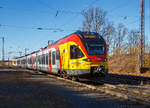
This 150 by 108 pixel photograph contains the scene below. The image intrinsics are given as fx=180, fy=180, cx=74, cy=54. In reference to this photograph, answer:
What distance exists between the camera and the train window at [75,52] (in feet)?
38.5

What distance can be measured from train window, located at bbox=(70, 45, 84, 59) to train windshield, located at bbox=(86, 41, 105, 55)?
2.05 ft

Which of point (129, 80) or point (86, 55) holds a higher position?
point (86, 55)

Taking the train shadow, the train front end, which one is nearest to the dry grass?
the train shadow

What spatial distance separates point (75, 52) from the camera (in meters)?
12.1

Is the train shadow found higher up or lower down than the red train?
lower down

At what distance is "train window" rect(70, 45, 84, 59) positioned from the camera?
11.7 m

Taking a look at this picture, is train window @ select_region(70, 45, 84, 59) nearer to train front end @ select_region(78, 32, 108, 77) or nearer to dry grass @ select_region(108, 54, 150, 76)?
train front end @ select_region(78, 32, 108, 77)

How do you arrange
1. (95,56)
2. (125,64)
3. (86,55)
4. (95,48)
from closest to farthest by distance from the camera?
1. (86,55)
2. (95,56)
3. (95,48)
4. (125,64)

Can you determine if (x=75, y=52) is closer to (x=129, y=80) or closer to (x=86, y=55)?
(x=86, y=55)

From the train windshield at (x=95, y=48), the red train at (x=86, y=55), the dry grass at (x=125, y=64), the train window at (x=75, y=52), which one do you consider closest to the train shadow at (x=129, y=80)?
the red train at (x=86, y=55)

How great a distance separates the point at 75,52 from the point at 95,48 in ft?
Result: 4.53

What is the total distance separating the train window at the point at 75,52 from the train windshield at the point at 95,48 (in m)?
0.63

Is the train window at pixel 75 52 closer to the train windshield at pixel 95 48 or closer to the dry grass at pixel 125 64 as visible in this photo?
the train windshield at pixel 95 48

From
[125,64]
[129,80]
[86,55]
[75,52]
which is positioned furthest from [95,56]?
[125,64]
